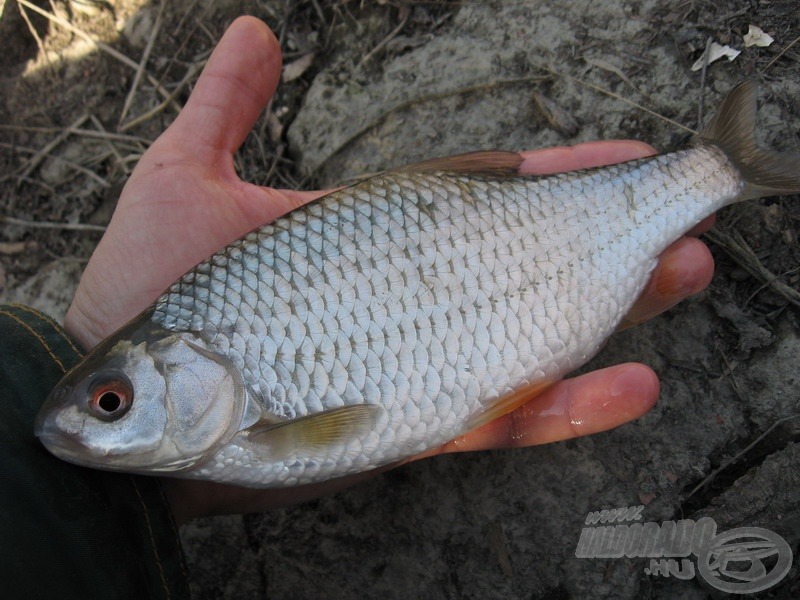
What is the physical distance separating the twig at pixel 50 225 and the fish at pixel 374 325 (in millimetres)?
1874

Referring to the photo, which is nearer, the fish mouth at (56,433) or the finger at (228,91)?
the fish mouth at (56,433)

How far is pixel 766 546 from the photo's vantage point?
92.0 inches

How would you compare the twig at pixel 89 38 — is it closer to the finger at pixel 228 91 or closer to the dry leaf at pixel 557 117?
the finger at pixel 228 91

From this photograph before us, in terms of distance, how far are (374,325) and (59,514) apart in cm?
113

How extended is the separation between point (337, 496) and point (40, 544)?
129cm

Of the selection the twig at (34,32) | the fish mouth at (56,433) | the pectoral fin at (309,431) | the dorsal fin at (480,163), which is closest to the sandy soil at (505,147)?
the twig at (34,32)

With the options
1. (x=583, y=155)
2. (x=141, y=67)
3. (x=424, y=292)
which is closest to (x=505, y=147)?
(x=583, y=155)

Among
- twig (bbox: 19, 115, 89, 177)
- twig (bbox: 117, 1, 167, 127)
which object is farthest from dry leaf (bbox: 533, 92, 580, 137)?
twig (bbox: 19, 115, 89, 177)

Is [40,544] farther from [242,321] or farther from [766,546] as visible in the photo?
[766,546]

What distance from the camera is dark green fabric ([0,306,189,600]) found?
178 cm

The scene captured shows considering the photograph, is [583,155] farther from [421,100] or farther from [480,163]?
[421,100]

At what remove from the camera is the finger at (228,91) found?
2594 mm

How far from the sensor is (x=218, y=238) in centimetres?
264

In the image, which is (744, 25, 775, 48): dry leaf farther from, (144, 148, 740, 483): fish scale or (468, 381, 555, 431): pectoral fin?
(468, 381, 555, 431): pectoral fin
